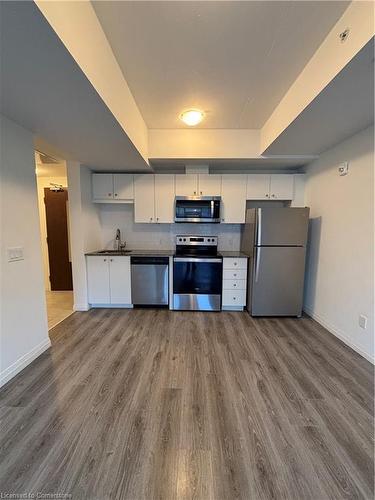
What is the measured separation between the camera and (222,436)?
1390 millimetres

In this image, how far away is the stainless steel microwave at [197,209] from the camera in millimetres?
3430

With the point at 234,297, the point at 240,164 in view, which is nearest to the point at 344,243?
the point at 234,297

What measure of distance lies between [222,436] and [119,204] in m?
3.53

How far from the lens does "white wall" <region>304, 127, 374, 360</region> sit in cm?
224

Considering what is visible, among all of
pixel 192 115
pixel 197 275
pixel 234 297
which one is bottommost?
pixel 234 297

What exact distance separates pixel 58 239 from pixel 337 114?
4.75 meters

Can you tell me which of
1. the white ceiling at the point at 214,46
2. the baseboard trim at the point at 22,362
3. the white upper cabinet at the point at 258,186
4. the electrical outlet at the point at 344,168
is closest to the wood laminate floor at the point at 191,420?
the baseboard trim at the point at 22,362

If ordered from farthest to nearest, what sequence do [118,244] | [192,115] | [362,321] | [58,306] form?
1. [118,244]
2. [58,306]
3. [192,115]
4. [362,321]

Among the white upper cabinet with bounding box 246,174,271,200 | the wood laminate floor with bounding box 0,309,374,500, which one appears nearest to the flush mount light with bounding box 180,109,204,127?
the white upper cabinet with bounding box 246,174,271,200

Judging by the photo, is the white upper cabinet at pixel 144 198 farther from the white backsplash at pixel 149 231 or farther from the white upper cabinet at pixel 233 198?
the white upper cabinet at pixel 233 198

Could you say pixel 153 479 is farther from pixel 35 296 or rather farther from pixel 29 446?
pixel 35 296

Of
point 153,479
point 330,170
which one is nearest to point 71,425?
point 153,479

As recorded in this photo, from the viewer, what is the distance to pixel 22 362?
2.05m

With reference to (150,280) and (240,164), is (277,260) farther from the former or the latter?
(150,280)
